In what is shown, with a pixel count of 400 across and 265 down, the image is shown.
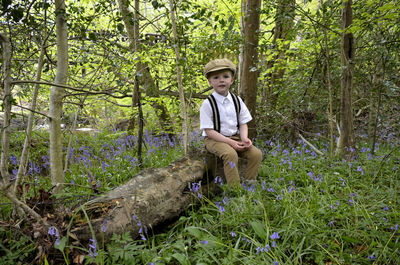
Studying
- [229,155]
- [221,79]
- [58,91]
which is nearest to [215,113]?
[221,79]

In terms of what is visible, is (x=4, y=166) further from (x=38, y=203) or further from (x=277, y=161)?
(x=277, y=161)

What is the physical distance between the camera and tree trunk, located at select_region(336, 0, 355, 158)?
313 centimetres

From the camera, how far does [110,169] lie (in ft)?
12.1

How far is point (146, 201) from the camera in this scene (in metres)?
2.08

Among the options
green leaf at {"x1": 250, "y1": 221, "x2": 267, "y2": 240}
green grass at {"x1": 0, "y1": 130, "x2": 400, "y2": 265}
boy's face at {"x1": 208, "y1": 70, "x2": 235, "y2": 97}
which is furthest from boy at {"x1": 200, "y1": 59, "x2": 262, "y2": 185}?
green leaf at {"x1": 250, "y1": 221, "x2": 267, "y2": 240}

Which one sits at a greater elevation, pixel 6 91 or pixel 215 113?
pixel 6 91

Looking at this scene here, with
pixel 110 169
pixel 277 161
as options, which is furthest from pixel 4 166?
pixel 277 161

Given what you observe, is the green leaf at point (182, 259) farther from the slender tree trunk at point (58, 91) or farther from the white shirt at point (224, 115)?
the white shirt at point (224, 115)

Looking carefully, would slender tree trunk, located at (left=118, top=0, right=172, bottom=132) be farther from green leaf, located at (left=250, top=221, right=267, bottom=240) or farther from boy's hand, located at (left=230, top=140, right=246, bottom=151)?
green leaf, located at (left=250, top=221, right=267, bottom=240)

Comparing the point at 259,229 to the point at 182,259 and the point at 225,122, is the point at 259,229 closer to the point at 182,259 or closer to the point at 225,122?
the point at 182,259

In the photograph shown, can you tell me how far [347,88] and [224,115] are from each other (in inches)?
75.5

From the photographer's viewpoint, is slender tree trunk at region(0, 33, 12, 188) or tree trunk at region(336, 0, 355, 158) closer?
slender tree trunk at region(0, 33, 12, 188)

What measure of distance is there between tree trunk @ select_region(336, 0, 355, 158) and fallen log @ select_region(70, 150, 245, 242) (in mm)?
2096

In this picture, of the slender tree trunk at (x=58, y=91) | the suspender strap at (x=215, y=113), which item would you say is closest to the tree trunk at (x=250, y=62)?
the suspender strap at (x=215, y=113)
